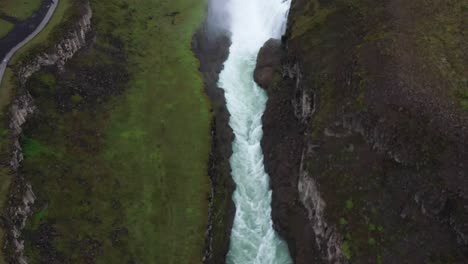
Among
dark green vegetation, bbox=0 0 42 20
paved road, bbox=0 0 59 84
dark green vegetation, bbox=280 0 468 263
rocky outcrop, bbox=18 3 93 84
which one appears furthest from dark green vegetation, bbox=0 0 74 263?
dark green vegetation, bbox=280 0 468 263

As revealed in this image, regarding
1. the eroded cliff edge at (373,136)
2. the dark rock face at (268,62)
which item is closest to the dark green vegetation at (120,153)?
the dark rock face at (268,62)

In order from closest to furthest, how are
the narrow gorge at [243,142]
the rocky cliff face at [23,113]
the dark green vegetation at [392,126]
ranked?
the dark green vegetation at [392,126] < the rocky cliff face at [23,113] < the narrow gorge at [243,142]

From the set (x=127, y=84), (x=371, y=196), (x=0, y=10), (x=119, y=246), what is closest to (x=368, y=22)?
(x=371, y=196)

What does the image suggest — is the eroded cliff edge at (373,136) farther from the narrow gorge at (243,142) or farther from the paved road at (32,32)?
the paved road at (32,32)

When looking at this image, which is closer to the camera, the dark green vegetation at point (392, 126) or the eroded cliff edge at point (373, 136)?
the dark green vegetation at point (392, 126)

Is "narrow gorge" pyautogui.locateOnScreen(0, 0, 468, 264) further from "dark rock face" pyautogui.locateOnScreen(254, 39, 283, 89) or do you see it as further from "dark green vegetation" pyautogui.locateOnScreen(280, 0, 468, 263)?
"dark rock face" pyautogui.locateOnScreen(254, 39, 283, 89)
